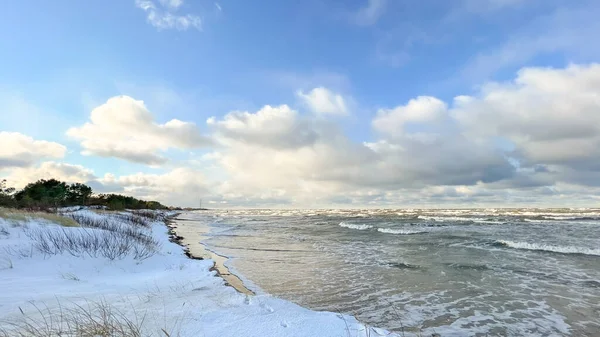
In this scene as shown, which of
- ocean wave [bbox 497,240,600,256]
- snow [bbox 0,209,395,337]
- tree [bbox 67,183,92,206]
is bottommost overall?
ocean wave [bbox 497,240,600,256]

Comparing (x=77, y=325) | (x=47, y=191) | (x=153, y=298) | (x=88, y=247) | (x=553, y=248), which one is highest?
(x=47, y=191)

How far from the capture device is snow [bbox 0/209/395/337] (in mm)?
4773

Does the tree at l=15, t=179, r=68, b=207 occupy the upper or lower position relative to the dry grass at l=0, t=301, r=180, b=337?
upper

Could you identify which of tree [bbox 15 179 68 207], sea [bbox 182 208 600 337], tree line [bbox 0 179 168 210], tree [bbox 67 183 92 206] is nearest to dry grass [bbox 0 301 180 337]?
sea [bbox 182 208 600 337]

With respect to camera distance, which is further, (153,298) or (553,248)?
(553,248)

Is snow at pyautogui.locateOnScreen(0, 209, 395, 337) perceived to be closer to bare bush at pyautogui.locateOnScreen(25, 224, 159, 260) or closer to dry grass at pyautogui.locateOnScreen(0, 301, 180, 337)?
dry grass at pyautogui.locateOnScreen(0, 301, 180, 337)

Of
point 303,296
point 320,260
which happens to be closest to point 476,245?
point 320,260

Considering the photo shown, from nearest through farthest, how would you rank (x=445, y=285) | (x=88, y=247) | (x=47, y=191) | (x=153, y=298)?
(x=153, y=298) → (x=445, y=285) → (x=88, y=247) → (x=47, y=191)

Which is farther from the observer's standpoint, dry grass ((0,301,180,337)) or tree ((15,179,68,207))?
tree ((15,179,68,207))

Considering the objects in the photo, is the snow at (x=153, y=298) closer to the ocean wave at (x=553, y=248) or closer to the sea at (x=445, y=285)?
the sea at (x=445, y=285)

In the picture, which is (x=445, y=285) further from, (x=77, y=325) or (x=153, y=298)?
(x=77, y=325)

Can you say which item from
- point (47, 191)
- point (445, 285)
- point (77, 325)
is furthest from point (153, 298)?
point (47, 191)

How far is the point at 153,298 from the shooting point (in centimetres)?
646

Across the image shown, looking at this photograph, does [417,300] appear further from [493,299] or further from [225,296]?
[225,296]
